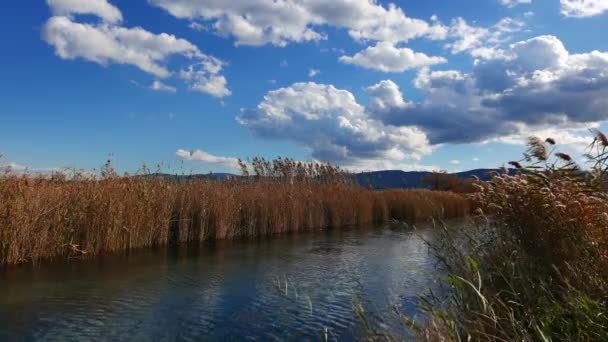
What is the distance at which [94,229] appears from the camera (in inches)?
442

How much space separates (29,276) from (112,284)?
168 centimetres

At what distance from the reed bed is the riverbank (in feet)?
0.07

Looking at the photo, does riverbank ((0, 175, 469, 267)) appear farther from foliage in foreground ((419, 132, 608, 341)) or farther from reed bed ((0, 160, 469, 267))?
foliage in foreground ((419, 132, 608, 341))

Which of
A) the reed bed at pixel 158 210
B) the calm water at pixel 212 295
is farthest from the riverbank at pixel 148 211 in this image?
the calm water at pixel 212 295

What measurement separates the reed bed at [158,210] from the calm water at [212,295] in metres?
0.79

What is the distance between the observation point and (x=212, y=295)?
25.4 feet

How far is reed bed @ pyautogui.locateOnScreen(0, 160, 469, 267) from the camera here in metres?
9.82

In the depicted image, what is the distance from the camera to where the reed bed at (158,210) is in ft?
32.2

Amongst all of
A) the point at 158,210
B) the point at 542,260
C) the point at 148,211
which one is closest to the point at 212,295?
the point at 542,260

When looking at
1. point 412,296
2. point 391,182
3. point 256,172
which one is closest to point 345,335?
point 412,296

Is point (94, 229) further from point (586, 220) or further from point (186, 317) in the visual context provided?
point (586, 220)

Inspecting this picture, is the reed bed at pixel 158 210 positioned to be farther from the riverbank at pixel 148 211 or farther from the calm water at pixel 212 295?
the calm water at pixel 212 295

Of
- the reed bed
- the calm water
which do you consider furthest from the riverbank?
the calm water

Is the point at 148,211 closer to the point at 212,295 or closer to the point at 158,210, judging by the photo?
the point at 158,210
